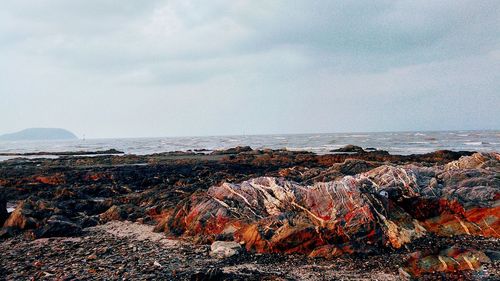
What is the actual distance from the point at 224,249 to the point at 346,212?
9.95 ft

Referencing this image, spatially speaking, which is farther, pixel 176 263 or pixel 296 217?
pixel 296 217

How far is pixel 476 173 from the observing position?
1068 cm

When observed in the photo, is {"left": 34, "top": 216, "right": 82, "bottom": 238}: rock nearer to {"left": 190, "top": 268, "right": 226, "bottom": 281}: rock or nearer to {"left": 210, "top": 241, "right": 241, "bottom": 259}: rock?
{"left": 210, "top": 241, "right": 241, "bottom": 259}: rock

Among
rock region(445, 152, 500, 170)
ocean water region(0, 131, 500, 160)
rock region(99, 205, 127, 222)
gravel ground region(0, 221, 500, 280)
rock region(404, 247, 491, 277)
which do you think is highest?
rock region(445, 152, 500, 170)

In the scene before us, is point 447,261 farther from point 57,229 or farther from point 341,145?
point 341,145

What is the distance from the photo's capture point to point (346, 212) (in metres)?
8.76

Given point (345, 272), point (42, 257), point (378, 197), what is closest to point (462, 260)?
point (345, 272)

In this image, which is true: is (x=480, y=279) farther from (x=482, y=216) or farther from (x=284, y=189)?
(x=284, y=189)

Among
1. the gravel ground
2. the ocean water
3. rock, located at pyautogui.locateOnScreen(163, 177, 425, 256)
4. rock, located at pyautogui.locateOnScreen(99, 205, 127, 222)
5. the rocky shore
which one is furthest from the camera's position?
the ocean water

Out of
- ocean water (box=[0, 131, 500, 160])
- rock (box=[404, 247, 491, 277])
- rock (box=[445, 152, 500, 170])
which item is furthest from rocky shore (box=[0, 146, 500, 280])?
ocean water (box=[0, 131, 500, 160])

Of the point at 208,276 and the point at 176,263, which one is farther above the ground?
the point at 208,276

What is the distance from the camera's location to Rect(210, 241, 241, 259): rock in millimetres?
7988

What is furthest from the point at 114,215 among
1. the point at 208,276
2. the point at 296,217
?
the point at 208,276

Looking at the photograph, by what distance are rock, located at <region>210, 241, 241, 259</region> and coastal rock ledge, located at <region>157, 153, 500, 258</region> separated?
321 millimetres
